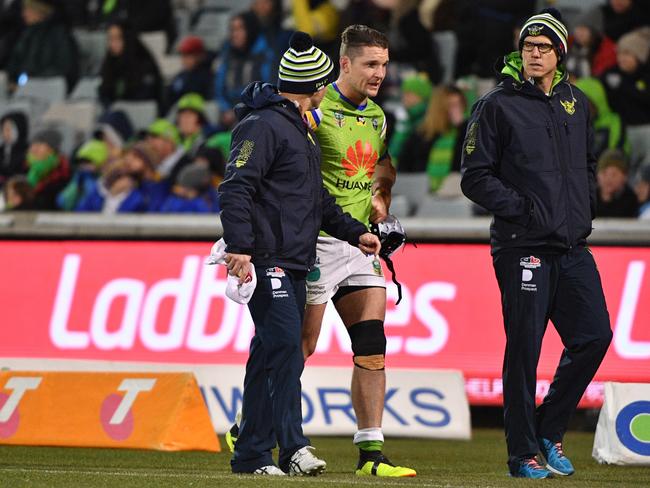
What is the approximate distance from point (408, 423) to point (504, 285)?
3.25 meters

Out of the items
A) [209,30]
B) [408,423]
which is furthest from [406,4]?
[408,423]

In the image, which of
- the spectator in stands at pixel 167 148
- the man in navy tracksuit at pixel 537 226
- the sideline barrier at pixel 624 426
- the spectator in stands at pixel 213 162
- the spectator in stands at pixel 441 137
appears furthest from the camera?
the spectator in stands at pixel 167 148

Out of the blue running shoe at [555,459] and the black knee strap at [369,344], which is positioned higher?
the black knee strap at [369,344]

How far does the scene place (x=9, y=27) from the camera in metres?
19.2

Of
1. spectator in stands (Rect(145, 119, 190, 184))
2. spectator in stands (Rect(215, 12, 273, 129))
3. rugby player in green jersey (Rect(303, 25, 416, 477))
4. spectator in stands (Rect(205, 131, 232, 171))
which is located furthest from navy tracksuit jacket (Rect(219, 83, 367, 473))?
spectator in stands (Rect(215, 12, 273, 129))

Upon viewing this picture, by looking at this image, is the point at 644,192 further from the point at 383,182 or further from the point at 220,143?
the point at 383,182

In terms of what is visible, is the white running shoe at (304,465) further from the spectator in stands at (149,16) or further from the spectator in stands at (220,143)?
the spectator in stands at (149,16)

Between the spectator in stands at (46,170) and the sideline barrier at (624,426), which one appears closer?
the sideline barrier at (624,426)

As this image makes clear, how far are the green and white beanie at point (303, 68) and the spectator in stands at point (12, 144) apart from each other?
9.69 m

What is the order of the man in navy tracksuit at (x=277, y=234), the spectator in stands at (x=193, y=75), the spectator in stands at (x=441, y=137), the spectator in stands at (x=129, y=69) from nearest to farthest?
the man in navy tracksuit at (x=277, y=234), the spectator in stands at (x=441, y=137), the spectator in stands at (x=193, y=75), the spectator in stands at (x=129, y=69)

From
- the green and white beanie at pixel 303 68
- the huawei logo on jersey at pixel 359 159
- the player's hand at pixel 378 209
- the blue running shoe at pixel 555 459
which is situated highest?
the green and white beanie at pixel 303 68

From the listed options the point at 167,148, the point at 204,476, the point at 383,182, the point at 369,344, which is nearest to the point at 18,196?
the point at 167,148

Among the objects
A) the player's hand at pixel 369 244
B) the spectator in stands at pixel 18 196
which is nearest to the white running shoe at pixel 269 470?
the player's hand at pixel 369 244

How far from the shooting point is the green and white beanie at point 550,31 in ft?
25.1
